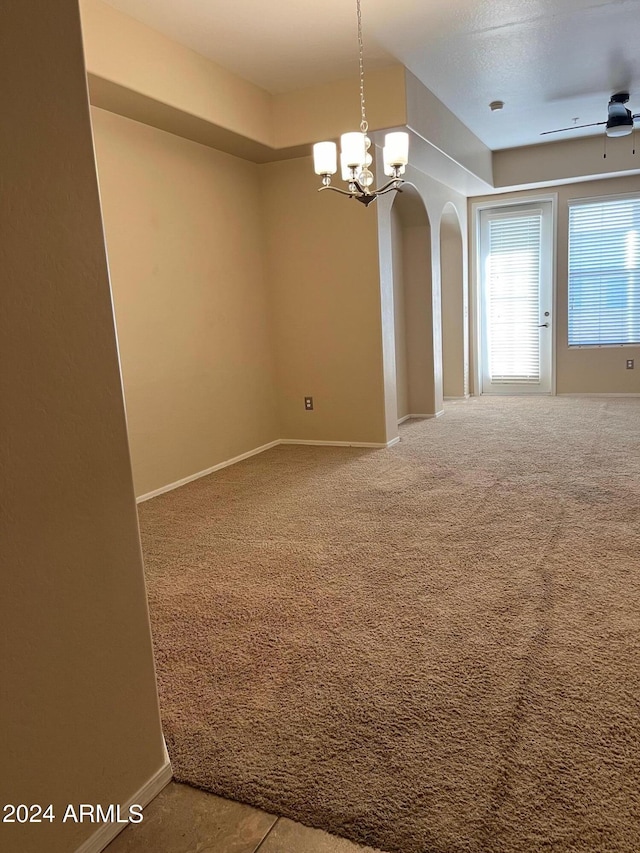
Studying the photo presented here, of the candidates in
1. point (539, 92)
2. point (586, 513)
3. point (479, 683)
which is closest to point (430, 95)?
point (539, 92)

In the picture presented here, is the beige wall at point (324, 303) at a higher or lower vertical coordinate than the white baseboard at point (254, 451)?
higher

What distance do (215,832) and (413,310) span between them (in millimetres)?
5720

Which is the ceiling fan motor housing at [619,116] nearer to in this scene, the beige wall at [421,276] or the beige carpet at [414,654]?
the beige wall at [421,276]

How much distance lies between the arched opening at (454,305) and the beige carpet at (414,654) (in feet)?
12.5

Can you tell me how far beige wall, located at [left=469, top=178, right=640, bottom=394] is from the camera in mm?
7309

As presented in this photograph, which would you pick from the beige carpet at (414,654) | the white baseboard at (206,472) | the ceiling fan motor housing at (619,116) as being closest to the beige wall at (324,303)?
the white baseboard at (206,472)

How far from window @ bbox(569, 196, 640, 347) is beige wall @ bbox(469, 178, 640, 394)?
83 millimetres

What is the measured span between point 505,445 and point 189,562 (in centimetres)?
308

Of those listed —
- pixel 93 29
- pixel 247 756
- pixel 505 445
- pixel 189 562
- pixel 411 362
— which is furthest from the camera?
pixel 411 362

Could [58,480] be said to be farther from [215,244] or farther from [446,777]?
[215,244]

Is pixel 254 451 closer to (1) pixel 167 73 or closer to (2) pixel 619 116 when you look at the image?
(1) pixel 167 73

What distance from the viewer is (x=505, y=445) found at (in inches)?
202

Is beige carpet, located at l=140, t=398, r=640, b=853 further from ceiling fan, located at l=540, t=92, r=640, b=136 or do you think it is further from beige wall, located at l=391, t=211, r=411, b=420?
ceiling fan, located at l=540, t=92, r=640, b=136

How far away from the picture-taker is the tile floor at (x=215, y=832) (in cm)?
138
